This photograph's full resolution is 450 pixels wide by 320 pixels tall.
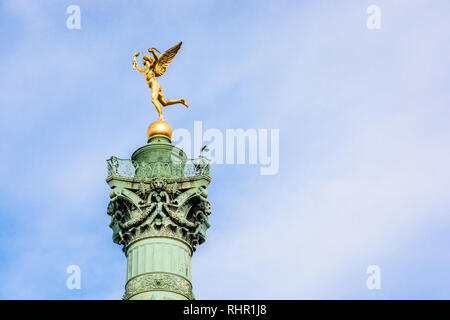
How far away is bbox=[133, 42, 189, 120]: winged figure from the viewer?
5047 centimetres

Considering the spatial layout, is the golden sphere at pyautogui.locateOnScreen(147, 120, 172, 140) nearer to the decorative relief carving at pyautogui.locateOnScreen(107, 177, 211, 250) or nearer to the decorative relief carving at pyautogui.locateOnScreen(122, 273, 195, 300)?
the decorative relief carving at pyautogui.locateOnScreen(107, 177, 211, 250)

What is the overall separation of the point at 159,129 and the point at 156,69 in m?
3.40

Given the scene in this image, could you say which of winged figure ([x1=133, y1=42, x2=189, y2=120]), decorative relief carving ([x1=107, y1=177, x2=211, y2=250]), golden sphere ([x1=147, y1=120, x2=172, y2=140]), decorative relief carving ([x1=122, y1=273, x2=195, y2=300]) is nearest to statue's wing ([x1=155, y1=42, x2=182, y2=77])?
winged figure ([x1=133, y1=42, x2=189, y2=120])

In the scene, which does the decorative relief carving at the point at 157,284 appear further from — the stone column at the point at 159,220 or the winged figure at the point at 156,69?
the winged figure at the point at 156,69

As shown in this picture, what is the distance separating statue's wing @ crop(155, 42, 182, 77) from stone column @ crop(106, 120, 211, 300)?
5531 millimetres

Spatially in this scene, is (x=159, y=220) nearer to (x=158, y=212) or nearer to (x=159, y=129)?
(x=158, y=212)

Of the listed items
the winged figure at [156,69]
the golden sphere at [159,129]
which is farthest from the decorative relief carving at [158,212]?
the winged figure at [156,69]

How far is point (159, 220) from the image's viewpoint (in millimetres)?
45250

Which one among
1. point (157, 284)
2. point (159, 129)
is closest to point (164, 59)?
point (159, 129)

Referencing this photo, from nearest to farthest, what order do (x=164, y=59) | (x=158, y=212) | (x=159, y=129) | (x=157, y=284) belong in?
(x=157, y=284), (x=158, y=212), (x=159, y=129), (x=164, y=59)

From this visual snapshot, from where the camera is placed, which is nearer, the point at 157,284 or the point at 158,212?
the point at 157,284

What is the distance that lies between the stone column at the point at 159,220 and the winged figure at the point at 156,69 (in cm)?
419
